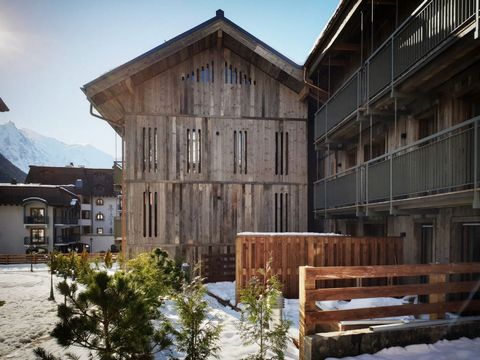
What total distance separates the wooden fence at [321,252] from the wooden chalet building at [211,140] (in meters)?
4.93

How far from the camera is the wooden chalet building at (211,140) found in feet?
44.3

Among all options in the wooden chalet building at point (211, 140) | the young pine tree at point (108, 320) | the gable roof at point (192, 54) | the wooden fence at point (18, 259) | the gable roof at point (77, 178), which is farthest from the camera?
the gable roof at point (77, 178)

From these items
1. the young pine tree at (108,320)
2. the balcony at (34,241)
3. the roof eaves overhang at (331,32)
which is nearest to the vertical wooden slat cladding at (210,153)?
the roof eaves overhang at (331,32)

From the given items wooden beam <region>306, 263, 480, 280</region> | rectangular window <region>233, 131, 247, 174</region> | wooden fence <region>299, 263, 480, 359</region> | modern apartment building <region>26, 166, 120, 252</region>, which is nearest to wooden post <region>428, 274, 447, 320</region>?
wooden fence <region>299, 263, 480, 359</region>

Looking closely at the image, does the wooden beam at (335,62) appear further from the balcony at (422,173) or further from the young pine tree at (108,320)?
the young pine tree at (108,320)

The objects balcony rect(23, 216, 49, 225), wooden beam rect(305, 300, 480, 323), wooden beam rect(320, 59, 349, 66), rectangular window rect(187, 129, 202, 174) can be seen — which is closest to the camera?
wooden beam rect(305, 300, 480, 323)

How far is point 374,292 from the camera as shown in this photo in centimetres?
505

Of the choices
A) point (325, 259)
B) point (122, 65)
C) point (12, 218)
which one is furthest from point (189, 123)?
point (12, 218)

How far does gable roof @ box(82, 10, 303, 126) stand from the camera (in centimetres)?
1280

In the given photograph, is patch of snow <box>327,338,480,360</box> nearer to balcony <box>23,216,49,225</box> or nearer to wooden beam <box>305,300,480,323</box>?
wooden beam <box>305,300,480,323</box>

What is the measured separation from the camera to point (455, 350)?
188 inches

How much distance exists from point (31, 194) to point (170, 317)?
1599 inches

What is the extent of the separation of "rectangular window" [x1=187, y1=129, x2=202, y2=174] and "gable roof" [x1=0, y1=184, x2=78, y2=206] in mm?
33973

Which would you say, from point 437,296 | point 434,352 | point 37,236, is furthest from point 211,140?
point 37,236
